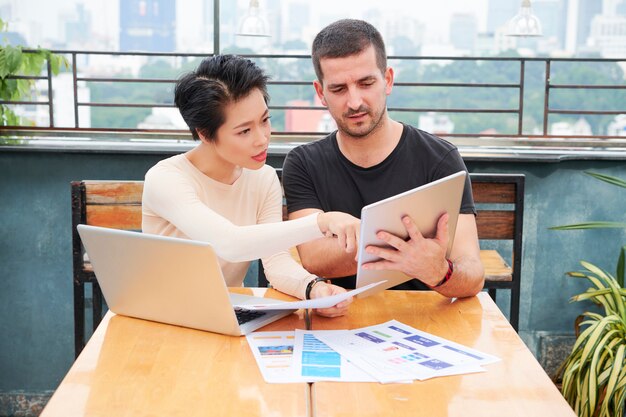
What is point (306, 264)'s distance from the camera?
7.45ft

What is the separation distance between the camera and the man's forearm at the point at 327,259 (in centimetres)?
220

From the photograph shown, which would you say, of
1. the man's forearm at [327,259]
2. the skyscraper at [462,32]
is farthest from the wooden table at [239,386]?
the skyscraper at [462,32]

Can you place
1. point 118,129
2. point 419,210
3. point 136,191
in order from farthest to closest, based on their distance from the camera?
1. point 118,129
2. point 136,191
3. point 419,210

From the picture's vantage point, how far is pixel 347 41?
7.13 ft

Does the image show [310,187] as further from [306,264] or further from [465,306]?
[465,306]

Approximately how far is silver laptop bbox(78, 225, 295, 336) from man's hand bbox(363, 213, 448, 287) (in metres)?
0.26

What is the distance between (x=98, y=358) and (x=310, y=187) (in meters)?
0.98

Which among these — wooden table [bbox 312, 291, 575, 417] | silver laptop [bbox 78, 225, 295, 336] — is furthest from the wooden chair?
wooden table [bbox 312, 291, 575, 417]

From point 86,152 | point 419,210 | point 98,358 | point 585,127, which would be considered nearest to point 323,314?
point 419,210

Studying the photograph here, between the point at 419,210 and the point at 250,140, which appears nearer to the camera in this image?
the point at 419,210

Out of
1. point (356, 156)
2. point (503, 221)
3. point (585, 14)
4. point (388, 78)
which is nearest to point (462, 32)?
point (585, 14)

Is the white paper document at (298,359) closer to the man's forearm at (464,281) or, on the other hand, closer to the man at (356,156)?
the man's forearm at (464,281)

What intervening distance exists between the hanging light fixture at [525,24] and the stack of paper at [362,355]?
8.46 ft

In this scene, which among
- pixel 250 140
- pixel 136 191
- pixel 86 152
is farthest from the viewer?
pixel 86 152
